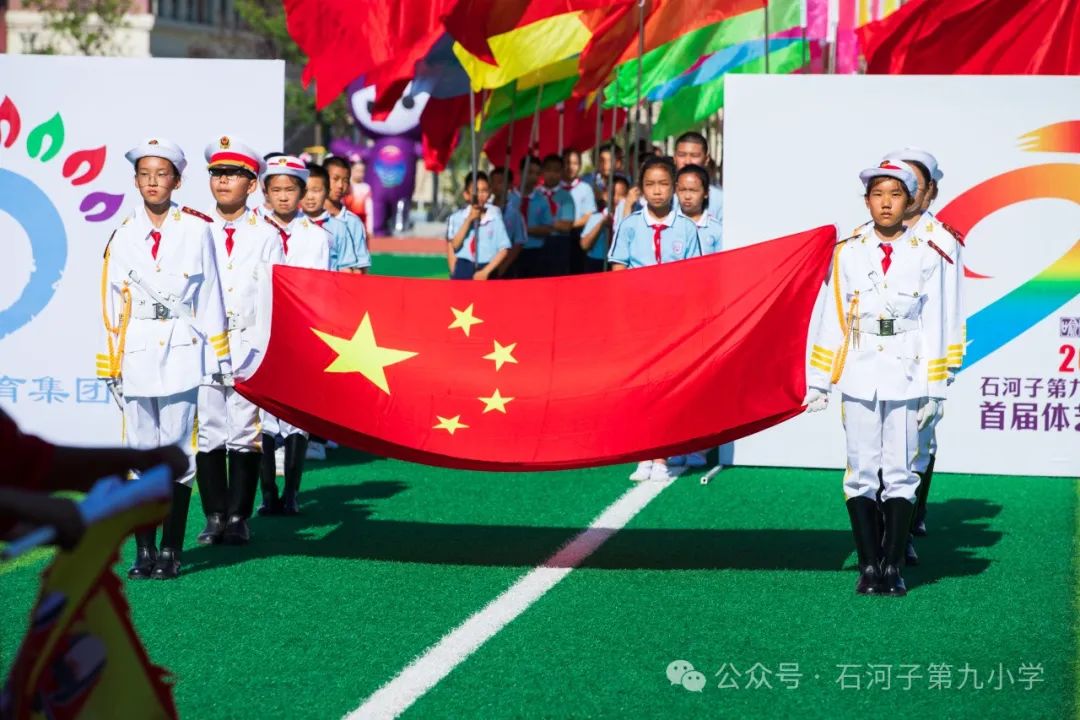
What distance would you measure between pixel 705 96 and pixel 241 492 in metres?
10.8

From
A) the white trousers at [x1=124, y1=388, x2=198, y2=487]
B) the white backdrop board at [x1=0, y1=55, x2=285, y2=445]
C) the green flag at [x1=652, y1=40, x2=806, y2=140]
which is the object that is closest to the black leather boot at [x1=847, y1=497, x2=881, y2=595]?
the white trousers at [x1=124, y1=388, x2=198, y2=487]

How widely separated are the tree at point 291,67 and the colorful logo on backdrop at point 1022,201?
43.6 meters

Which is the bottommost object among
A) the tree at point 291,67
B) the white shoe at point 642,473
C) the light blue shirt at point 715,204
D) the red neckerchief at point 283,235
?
the white shoe at point 642,473

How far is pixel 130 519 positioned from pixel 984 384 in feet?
30.0

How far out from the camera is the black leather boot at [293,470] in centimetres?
1085

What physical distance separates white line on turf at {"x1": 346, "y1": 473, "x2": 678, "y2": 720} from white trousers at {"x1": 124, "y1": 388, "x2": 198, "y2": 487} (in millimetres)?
1728

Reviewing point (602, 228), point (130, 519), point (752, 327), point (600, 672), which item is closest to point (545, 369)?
point (752, 327)

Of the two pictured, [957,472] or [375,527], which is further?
[957,472]

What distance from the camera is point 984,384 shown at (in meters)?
12.1

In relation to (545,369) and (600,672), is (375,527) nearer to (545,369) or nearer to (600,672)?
(545,369)

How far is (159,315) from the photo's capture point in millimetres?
8742

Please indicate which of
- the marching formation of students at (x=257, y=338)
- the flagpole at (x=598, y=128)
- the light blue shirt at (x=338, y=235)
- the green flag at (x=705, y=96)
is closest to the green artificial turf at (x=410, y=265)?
the flagpole at (x=598, y=128)

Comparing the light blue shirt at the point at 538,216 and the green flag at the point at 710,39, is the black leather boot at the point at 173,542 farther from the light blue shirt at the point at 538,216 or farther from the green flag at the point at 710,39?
the light blue shirt at the point at 538,216

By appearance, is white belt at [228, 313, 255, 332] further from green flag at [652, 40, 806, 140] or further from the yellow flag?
green flag at [652, 40, 806, 140]
